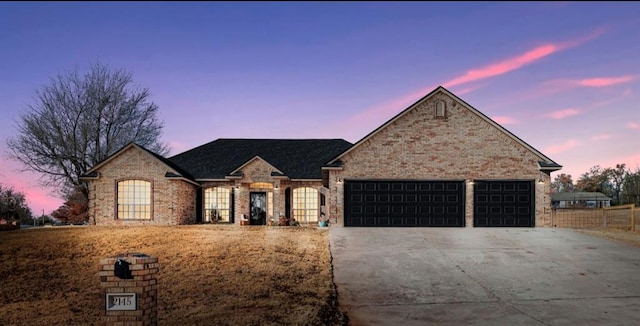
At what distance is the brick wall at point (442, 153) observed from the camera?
25.8 meters

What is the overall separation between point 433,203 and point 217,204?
506 inches

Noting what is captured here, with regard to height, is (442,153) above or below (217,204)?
above

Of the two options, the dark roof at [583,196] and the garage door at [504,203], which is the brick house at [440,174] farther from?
the dark roof at [583,196]

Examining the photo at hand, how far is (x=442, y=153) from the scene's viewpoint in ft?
84.7

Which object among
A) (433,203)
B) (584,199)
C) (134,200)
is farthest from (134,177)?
(584,199)

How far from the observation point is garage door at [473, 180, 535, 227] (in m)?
25.8

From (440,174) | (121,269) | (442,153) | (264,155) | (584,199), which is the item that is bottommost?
(584,199)

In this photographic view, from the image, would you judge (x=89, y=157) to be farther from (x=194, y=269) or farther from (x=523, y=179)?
(x=523, y=179)

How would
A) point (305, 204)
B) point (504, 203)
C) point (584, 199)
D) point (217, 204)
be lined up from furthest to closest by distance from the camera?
point (584, 199), point (217, 204), point (305, 204), point (504, 203)

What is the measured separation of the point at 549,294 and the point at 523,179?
13.1 m

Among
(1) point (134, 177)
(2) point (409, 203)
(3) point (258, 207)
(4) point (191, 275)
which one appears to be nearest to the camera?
(4) point (191, 275)

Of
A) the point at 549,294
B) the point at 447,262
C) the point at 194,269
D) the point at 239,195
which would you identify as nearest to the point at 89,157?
the point at 239,195

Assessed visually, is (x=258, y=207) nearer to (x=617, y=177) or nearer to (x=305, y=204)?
(x=305, y=204)

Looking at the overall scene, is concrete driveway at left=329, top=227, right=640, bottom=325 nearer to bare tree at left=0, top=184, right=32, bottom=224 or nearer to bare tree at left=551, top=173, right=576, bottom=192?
bare tree at left=0, top=184, right=32, bottom=224
